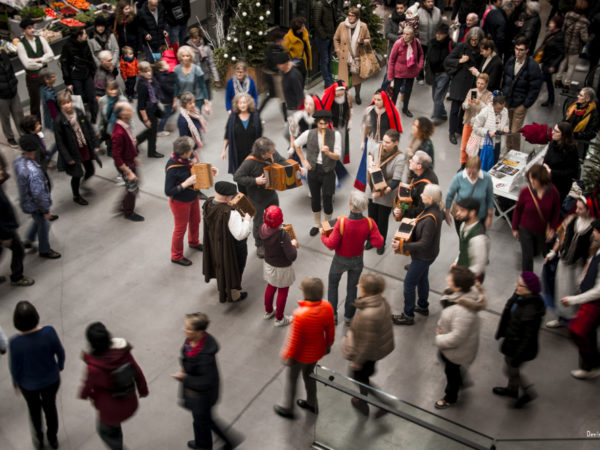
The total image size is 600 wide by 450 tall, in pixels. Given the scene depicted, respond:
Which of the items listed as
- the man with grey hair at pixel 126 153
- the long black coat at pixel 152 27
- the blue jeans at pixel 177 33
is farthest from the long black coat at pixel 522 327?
the blue jeans at pixel 177 33

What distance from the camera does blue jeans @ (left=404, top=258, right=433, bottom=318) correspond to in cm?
653

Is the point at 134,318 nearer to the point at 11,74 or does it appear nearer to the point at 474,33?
the point at 11,74

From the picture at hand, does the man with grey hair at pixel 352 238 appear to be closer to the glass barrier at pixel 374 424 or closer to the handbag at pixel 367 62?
the glass barrier at pixel 374 424

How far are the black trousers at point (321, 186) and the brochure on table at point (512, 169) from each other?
2099mm

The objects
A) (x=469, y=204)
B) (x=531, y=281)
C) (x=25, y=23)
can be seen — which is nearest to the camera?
(x=531, y=281)

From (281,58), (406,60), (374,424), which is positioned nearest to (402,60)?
(406,60)

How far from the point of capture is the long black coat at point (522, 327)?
5.32 meters

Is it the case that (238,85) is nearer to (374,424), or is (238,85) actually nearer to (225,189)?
(225,189)

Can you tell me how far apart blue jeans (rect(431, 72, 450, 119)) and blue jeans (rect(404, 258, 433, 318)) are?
16.0 feet

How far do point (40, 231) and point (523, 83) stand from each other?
6.98 meters

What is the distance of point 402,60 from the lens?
34.8 ft

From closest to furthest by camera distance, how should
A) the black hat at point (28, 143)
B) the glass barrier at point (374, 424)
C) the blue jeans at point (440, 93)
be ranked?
the glass barrier at point (374, 424) < the black hat at point (28, 143) < the blue jeans at point (440, 93)

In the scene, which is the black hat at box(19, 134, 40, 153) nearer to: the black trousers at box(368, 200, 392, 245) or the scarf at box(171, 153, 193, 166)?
the scarf at box(171, 153, 193, 166)

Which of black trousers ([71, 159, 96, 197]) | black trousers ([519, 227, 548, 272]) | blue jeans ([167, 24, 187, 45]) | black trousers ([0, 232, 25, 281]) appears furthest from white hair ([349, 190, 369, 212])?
blue jeans ([167, 24, 187, 45])
